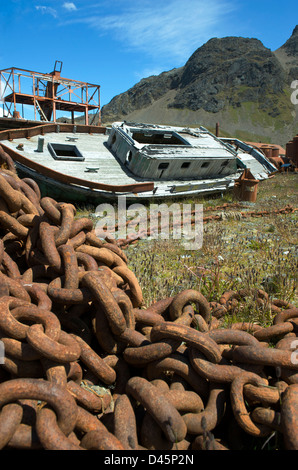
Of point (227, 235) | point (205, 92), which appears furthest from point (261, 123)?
point (227, 235)

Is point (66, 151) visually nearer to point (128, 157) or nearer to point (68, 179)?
point (128, 157)

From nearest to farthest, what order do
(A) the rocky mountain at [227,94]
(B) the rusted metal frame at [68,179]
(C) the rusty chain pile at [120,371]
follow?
(C) the rusty chain pile at [120,371], (B) the rusted metal frame at [68,179], (A) the rocky mountain at [227,94]

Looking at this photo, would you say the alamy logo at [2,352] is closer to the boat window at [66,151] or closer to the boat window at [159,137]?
the boat window at [66,151]

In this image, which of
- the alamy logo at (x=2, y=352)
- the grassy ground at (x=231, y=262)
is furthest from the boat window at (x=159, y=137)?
the alamy logo at (x=2, y=352)

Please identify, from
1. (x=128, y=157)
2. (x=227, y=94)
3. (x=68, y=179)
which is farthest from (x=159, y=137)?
(x=227, y=94)

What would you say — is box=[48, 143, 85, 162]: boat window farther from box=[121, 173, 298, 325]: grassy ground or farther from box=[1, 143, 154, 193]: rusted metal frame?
box=[121, 173, 298, 325]: grassy ground

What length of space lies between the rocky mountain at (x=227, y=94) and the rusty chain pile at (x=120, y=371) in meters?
85.4

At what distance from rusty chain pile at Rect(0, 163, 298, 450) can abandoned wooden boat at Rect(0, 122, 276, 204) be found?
7.37 meters

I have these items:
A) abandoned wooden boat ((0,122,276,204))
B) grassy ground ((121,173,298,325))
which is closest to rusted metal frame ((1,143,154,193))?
abandoned wooden boat ((0,122,276,204))

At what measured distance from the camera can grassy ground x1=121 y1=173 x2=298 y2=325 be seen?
3513 millimetres

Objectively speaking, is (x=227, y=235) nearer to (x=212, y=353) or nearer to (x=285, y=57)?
(x=212, y=353)

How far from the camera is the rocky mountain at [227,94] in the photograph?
98.1 meters

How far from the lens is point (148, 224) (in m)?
7.66

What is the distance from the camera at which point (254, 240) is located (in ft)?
18.9
